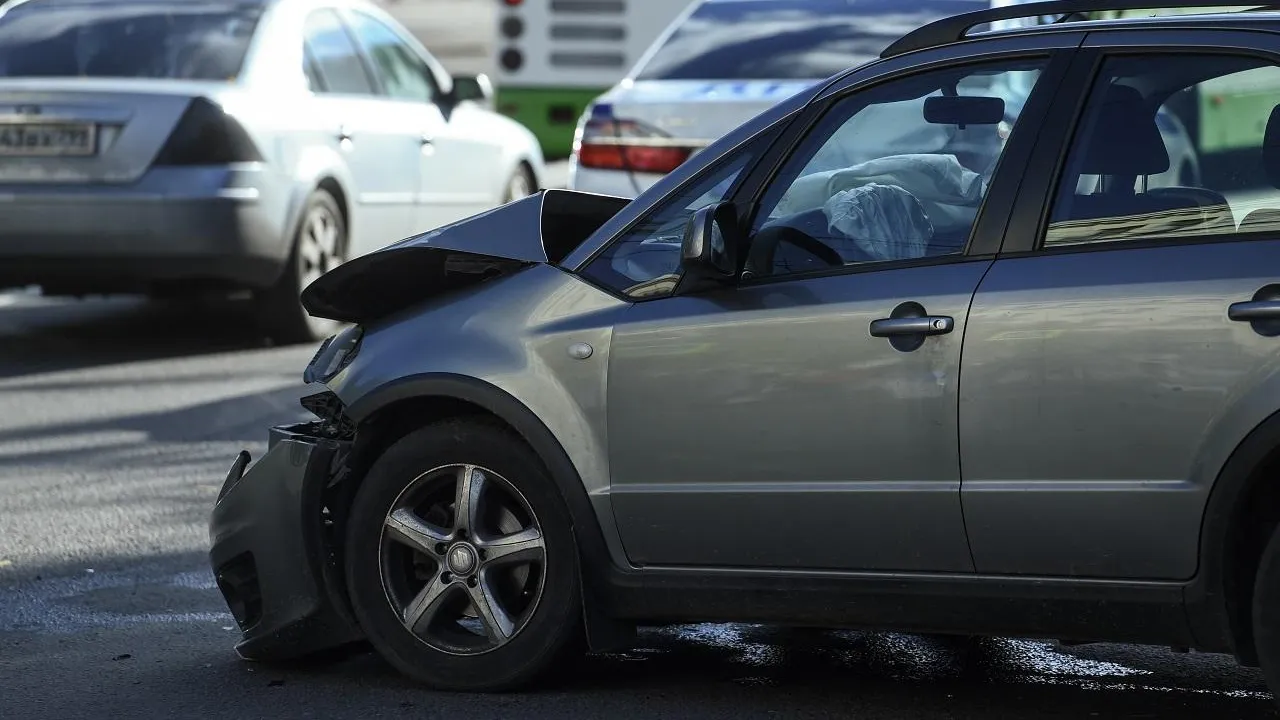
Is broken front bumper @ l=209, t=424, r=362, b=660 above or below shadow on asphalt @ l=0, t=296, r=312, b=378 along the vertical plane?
above

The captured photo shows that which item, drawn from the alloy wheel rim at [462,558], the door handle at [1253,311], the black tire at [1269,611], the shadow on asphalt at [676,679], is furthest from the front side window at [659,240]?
the black tire at [1269,611]

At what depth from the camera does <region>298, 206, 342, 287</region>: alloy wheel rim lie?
10.9 meters

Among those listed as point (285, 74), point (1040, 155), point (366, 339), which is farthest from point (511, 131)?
point (1040, 155)

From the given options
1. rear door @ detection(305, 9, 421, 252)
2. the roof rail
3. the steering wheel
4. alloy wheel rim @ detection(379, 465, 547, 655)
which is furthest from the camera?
rear door @ detection(305, 9, 421, 252)

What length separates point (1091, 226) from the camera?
442 cm

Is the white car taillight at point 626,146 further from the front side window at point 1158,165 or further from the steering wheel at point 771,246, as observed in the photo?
the front side window at point 1158,165

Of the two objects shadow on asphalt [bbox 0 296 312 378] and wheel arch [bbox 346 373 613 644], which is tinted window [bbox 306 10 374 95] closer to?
shadow on asphalt [bbox 0 296 312 378]

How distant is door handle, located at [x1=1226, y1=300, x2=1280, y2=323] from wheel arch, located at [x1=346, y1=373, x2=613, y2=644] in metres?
1.52

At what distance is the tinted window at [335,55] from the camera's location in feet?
37.3

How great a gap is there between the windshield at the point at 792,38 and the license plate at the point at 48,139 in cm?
263

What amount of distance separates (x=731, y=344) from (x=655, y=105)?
4.84 metres

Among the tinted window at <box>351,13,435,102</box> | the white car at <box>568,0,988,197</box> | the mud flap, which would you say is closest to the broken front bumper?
the mud flap

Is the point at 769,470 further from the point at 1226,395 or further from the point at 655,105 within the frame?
the point at 655,105

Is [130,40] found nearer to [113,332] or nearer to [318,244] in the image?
[318,244]
